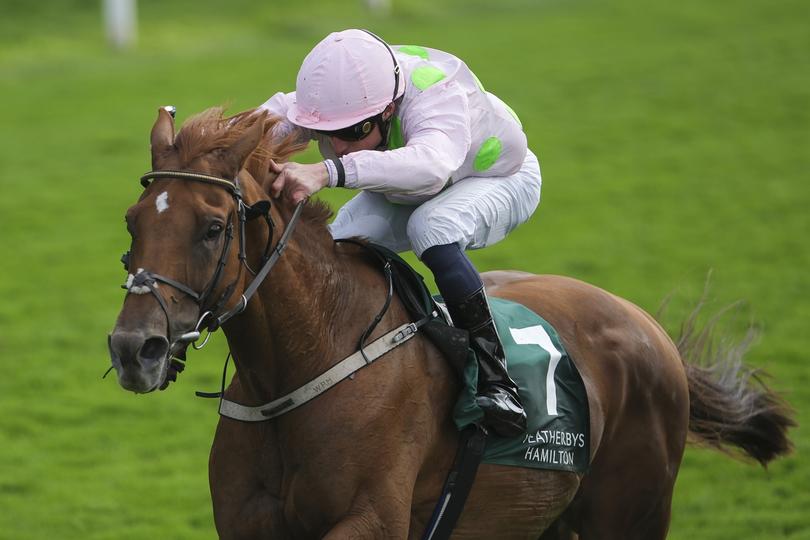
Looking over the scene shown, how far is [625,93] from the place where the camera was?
15297mm

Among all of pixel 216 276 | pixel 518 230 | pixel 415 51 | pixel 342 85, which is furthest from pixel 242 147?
pixel 518 230

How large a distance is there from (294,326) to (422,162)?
608 mm

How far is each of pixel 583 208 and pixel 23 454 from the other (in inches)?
252

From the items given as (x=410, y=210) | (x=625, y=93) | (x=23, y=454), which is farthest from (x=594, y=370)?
(x=625, y=93)

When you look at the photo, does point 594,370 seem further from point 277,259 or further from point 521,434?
point 277,259

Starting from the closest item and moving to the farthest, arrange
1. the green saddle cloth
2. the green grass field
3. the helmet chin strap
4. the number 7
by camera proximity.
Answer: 1. the helmet chin strap
2. the green saddle cloth
3. the number 7
4. the green grass field

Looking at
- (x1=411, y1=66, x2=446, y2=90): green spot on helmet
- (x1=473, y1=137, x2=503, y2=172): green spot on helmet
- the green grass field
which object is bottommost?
the green grass field

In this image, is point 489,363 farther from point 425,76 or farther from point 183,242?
point 183,242

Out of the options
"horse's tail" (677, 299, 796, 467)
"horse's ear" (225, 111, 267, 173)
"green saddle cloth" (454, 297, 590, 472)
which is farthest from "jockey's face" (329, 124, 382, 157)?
"horse's tail" (677, 299, 796, 467)

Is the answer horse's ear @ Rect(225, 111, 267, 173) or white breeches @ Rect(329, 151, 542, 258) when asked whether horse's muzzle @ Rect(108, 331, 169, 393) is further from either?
white breeches @ Rect(329, 151, 542, 258)

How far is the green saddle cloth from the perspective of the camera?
4.05 meters

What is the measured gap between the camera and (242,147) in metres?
3.25

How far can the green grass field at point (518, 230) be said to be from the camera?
23.1 feet

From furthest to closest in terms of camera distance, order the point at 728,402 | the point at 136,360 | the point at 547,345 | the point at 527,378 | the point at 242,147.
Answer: the point at 728,402 < the point at 547,345 < the point at 527,378 < the point at 242,147 < the point at 136,360
